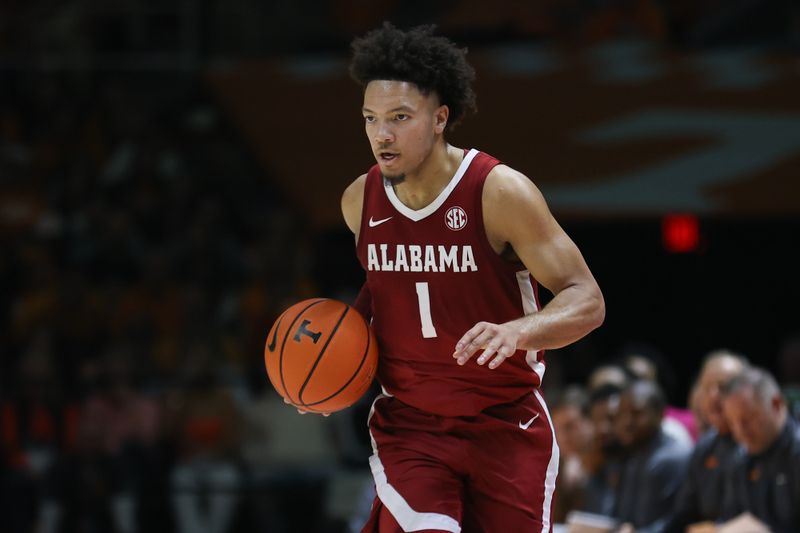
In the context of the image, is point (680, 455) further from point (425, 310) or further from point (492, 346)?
point (492, 346)

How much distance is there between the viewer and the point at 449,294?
375cm

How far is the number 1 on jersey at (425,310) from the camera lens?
377 cm

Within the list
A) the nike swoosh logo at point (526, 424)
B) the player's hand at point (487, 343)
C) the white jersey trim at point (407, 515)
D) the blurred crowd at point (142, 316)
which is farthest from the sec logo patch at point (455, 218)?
the blurred crowd at point (142, 316)

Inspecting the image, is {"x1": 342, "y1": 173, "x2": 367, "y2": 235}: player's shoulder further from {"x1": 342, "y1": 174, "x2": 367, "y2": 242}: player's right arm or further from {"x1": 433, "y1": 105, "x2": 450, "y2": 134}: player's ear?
{"x1": 433, "y1": 105, "x2": 450, "y2": 134}: player's ear

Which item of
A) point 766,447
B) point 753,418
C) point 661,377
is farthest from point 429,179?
point 661,377

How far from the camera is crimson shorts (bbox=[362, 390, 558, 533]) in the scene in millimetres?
3660

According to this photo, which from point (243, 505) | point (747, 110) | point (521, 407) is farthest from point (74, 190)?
point (521, 407)

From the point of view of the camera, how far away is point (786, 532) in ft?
18.9

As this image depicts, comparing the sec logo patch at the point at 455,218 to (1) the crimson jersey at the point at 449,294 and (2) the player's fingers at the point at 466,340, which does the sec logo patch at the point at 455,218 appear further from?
(2) the player's fingers at the point at 466,340

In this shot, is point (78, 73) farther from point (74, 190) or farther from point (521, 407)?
point (521, 407)

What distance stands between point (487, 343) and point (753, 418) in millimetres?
2726

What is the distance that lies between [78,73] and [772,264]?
19.4 ft

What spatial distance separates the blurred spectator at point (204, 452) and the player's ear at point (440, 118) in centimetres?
497

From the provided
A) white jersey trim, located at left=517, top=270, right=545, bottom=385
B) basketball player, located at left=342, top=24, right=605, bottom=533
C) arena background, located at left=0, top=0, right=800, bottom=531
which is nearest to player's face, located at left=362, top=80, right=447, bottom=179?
basketball player, located at left=342, top=24, right=605, bottom=533
